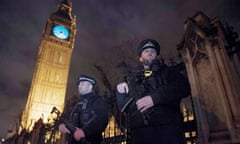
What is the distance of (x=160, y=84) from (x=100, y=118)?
4.22 ft

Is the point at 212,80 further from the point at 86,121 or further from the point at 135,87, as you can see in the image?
the point at 86,121

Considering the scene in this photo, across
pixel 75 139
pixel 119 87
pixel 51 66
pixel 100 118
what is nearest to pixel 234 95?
pixel 119 87

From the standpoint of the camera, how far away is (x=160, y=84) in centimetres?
211

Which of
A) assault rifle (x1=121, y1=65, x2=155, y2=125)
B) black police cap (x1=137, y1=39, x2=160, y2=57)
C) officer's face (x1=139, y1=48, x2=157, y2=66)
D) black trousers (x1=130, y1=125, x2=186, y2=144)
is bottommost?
black trousers (x1=130, y1=125, x2=186, y2=144)

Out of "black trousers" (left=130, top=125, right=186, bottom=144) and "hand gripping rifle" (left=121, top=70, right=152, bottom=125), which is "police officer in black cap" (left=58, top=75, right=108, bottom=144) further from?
"black trousers" (left=130, top=125, right=186, bottom=144)

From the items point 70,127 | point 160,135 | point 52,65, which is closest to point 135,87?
point 160,135

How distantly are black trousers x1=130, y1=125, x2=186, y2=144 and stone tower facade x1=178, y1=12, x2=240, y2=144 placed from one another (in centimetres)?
127

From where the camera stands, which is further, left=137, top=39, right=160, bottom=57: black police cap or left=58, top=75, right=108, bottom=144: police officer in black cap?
left=58, top=75, right=108, bottom=144: police officer in black cap

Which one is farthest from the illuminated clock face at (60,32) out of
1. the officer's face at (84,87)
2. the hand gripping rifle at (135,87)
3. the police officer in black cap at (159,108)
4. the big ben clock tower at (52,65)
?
the police officer in black cap at (159,108)

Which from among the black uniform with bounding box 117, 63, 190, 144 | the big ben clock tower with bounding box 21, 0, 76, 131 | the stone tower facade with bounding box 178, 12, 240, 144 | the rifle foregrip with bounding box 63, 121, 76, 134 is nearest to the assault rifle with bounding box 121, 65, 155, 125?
the black uniform with bounding box 117, 63, 190, 144

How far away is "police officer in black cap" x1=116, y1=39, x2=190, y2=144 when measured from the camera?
185cm

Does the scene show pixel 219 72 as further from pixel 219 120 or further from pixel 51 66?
pixel 51 66

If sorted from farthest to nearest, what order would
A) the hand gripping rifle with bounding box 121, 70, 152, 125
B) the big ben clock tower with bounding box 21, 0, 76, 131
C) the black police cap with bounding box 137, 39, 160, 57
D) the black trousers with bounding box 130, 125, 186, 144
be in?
the big ben clock tower with bounding box 21, 0, 76, 131 → the black police cap with bounding box 137, 39, 160, 57 → the hand gripping rifle with bounding box 121, 70, 152, 125 → the black trousers with bounding box 130, 125, 186, 144

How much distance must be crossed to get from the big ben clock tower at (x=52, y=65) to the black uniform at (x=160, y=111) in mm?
45274
